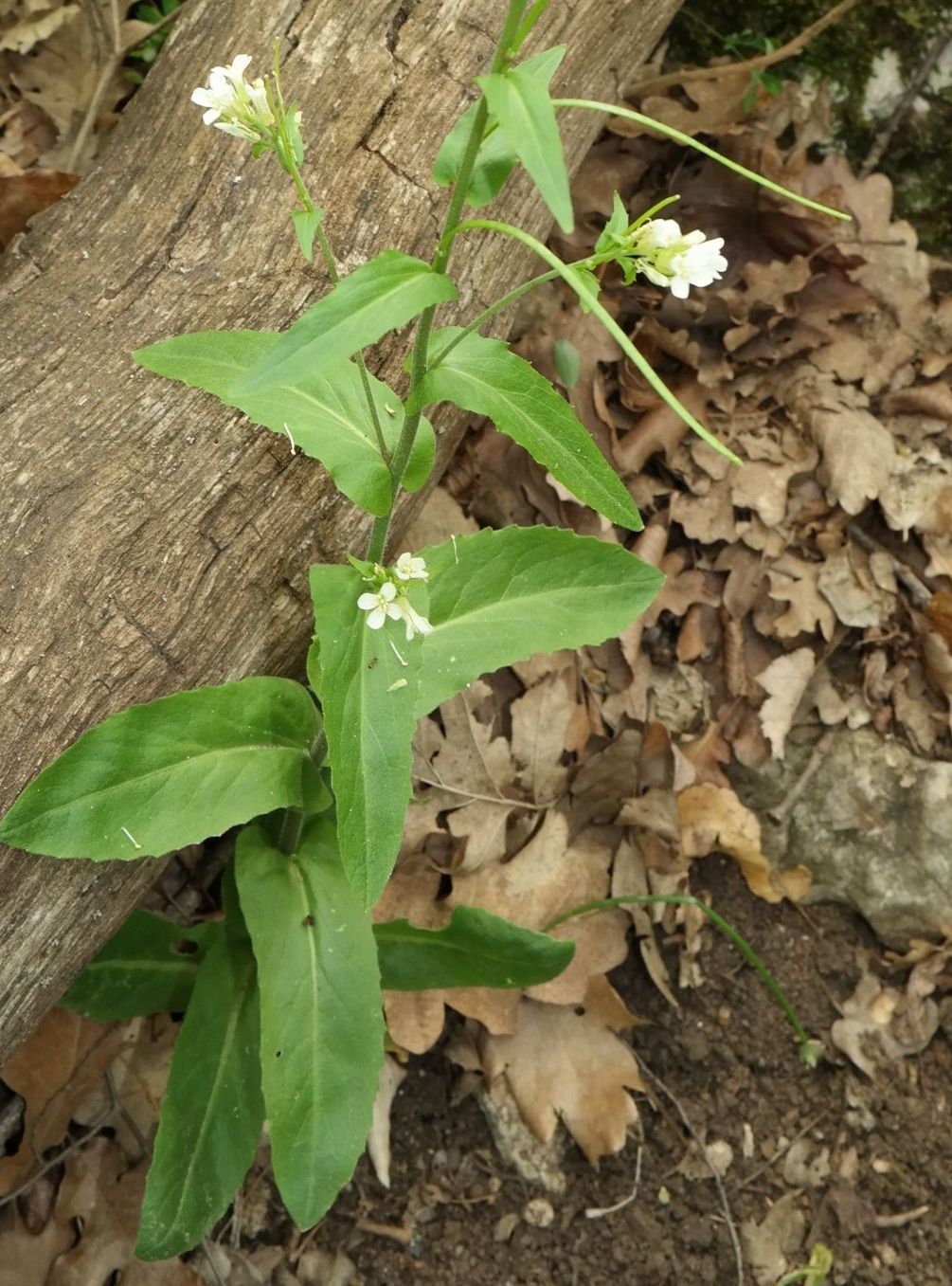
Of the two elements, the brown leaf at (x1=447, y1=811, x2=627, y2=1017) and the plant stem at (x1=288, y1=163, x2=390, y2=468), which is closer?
the plant stem at (x1=288, y1=163, x2=390, y2=468)

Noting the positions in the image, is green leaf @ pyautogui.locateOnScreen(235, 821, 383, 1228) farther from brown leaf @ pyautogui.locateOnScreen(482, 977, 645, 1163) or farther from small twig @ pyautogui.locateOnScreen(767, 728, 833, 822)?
small twig @ pyautogui.locateOnScreen(767, 728, 833, 822)

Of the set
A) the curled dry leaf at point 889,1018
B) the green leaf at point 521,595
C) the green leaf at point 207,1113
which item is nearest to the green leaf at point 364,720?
the green leaf at point 521,595

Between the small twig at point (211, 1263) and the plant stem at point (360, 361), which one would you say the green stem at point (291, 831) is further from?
the small twig at point (211, 1263)

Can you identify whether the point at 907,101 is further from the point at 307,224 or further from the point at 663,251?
the point at 307,224

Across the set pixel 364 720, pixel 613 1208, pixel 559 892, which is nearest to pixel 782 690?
pixel 559 892

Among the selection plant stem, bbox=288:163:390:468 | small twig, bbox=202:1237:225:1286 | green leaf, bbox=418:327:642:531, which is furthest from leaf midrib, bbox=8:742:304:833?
small twig, bbox=202:1237:225:1286

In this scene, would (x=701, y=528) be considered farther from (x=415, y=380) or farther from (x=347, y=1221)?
(x=347, y=1221)

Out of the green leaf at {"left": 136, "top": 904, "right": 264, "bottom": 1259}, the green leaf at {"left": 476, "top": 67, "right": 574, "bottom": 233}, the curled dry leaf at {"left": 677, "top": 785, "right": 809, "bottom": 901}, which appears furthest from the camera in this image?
the curled dry leaf at {"left": 677, "top": 785, "right": 809, "bottom": 901}

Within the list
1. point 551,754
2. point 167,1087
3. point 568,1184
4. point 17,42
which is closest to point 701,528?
point 551,754
